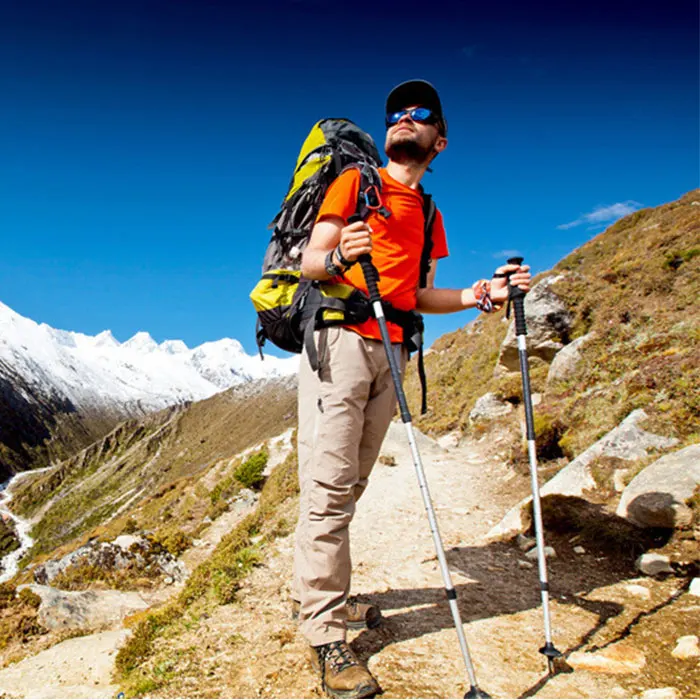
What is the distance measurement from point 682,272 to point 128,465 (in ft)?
678

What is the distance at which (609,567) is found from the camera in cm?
550

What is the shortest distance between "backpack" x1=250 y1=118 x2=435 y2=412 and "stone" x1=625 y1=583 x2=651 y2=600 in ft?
11.3

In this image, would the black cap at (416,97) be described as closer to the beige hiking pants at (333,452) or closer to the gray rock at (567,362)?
the beige hiking pants at (333,452)

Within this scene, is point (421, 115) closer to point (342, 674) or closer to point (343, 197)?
point (343, 197)

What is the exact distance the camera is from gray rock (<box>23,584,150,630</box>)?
223 inches

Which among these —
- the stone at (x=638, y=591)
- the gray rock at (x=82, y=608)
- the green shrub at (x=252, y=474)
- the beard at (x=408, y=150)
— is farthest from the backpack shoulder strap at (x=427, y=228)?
the green shrub at (x=252, y=474)

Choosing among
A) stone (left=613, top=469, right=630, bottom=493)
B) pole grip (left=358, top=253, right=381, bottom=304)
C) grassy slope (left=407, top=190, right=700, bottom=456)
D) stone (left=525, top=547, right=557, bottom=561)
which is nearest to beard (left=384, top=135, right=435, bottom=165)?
pole grip (left=358, top=253, right=381, bottom=304)

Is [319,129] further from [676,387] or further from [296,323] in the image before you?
[676,387]

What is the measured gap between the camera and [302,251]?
3.98m

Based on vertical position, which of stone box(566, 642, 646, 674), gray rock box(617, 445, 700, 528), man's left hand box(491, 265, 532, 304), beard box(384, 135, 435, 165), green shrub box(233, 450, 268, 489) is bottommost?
stone box(566, 642, 646, 674)

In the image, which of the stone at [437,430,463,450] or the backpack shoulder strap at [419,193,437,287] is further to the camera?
the stone at [437,430,463,450]

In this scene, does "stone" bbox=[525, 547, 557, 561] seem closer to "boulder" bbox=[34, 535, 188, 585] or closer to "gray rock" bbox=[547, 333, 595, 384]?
"boulder" bbox=[34, 535, 188, 585]

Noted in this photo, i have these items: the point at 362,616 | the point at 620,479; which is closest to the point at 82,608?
the point at 362,616

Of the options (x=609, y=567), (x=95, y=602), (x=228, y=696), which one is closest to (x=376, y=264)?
(x=228, y=696)
